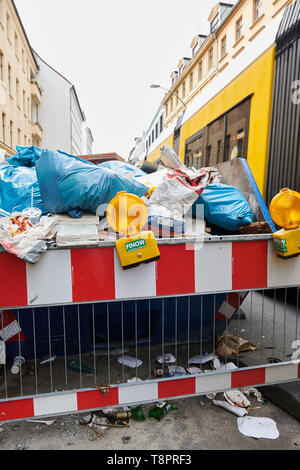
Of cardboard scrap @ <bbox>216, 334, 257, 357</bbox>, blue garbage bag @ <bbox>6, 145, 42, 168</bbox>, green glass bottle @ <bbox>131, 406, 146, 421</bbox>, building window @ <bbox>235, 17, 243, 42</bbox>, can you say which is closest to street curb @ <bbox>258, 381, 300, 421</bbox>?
cardboard scrap @ <bbox>216, 334, 257, 357</bbox>

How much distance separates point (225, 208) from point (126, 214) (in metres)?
0.83

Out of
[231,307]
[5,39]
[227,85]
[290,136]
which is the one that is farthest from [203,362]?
[5,39]

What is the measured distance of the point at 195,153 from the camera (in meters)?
6.38

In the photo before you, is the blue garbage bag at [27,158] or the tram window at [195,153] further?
the tram window at [195,153]

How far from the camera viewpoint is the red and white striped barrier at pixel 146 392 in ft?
4.97

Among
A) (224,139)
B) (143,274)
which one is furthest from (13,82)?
(143,274)

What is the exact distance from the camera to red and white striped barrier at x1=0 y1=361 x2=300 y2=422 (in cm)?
151

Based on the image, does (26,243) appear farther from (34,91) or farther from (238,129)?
(34,91)

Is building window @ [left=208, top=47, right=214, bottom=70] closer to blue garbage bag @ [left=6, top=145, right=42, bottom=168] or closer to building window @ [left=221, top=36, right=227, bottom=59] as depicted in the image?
building window @ [left=221, top=36, right=227, bottom=59]

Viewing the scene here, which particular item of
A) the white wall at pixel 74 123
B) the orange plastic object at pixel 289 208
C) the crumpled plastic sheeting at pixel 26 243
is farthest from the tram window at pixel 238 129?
the white wall at pixel 74 123

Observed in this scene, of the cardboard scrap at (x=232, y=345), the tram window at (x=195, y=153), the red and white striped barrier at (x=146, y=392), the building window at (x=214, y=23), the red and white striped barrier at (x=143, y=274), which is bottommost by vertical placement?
the cardboard scrap at (x=232, y=345)

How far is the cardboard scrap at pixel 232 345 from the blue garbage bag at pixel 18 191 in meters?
1.75

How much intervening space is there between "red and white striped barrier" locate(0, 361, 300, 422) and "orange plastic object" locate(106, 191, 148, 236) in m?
0.88

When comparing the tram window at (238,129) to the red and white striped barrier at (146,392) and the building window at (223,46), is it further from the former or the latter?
the building window at (223,46)
